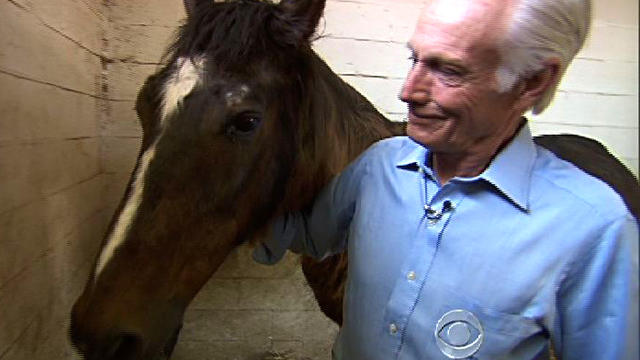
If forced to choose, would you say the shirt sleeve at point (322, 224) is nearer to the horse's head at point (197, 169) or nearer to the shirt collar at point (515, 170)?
the horse's head at point (197, 169)

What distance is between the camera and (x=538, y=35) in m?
0.80

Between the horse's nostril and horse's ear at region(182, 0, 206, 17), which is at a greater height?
horse's ear at region(182, 0, 206, 17)

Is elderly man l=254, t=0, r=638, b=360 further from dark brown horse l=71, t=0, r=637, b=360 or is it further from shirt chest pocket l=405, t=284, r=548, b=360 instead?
dark brown horse l=71, t=0, r=637, b=360

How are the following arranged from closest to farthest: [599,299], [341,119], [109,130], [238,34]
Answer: [599,299]
[238,34]
[341,119]
[109,130]

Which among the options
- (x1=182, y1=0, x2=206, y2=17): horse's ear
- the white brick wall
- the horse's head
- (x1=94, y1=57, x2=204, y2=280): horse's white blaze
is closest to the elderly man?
the horse's head

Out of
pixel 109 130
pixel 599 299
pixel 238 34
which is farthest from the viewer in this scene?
pixel 109 130

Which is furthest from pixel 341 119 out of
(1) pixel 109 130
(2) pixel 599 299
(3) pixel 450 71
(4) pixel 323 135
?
(1) pixel 109 130

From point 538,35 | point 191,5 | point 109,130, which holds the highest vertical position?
point 538,35

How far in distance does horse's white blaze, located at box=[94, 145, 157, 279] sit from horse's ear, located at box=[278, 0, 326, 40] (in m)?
0.40

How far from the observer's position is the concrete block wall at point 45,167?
38.0 inches

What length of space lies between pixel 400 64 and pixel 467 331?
4.75 feet

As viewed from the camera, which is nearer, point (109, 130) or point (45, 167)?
point (45, 167)

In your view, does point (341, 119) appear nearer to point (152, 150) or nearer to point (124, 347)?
point (152, 150)

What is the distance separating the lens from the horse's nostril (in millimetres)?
929
